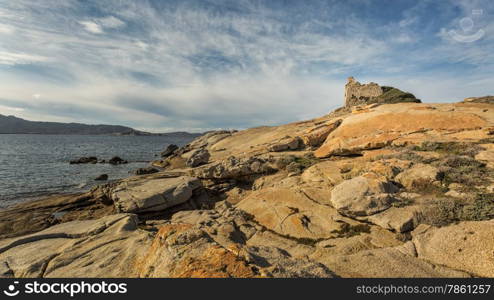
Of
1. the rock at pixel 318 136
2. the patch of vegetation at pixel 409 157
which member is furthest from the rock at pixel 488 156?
the rock at pixel 318 136

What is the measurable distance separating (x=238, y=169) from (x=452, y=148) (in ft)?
46.6

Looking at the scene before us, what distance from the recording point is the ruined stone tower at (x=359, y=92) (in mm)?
66000

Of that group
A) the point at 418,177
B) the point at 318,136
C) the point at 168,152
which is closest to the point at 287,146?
the point at 318,136

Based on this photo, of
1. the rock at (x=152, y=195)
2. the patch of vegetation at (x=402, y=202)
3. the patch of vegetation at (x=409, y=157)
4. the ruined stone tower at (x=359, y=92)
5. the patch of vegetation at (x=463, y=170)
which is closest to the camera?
the patch of vegetation at (x=402, y=202)

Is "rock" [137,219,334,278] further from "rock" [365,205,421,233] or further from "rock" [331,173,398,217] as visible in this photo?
"rock" [331,173,398,217]

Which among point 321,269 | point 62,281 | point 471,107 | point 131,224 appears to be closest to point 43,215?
point 131,224

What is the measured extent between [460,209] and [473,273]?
2.96m

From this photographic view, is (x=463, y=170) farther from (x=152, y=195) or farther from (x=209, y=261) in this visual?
(x=152, y=195)

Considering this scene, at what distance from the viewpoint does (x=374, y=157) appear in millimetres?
14641

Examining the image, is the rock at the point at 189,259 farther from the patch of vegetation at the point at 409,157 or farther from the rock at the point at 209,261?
the patch of vegetation at the point at 409,157

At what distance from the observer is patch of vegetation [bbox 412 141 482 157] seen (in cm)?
1255

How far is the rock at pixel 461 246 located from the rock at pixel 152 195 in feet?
44.0

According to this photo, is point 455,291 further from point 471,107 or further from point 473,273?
point 471,107

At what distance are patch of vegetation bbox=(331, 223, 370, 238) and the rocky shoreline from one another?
7 cm
